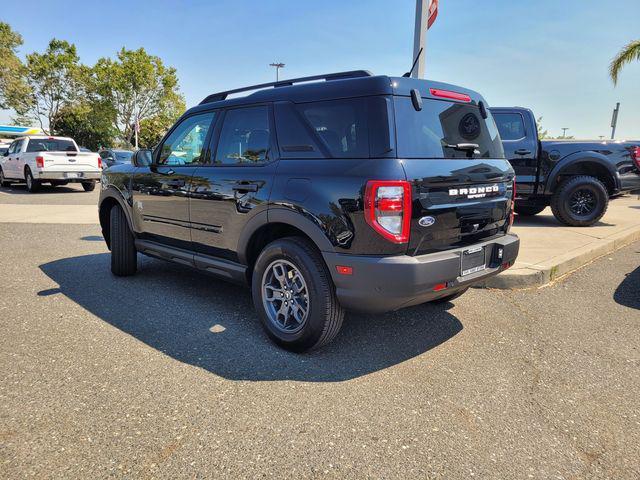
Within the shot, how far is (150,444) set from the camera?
2244mm

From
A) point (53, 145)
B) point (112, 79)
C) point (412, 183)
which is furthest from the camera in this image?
point (112, 79)

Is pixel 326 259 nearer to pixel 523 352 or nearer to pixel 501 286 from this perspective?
pixel 523 352

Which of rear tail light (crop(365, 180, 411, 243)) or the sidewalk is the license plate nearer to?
rear tail light (crop(365, 180, 411, 243))

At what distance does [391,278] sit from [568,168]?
6.88 meters

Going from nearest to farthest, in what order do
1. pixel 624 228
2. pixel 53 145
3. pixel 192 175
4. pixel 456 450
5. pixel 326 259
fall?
1. pixel 456 450
2. pixel 326 259
3. pixel 192 175
4. pixel 624 228
5. pixel 53 145

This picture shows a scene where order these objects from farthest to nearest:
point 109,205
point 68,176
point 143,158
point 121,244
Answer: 1. point 68,176
2. point 109,205
3. point 121,244
4. point 143,158

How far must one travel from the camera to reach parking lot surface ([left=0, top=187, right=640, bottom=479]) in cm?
214

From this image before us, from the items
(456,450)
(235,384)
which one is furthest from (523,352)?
(235,384)

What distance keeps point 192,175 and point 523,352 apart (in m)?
3.05

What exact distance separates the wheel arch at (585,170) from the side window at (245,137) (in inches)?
254

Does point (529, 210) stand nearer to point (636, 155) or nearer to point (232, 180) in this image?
point (636, 155)

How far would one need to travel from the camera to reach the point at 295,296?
3.28 meters

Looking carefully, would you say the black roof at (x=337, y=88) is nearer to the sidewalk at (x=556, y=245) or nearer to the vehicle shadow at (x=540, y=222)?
the sidewalk at (x=556, y=245)

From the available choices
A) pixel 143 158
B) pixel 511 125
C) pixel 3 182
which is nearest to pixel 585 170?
pixel 511 125
